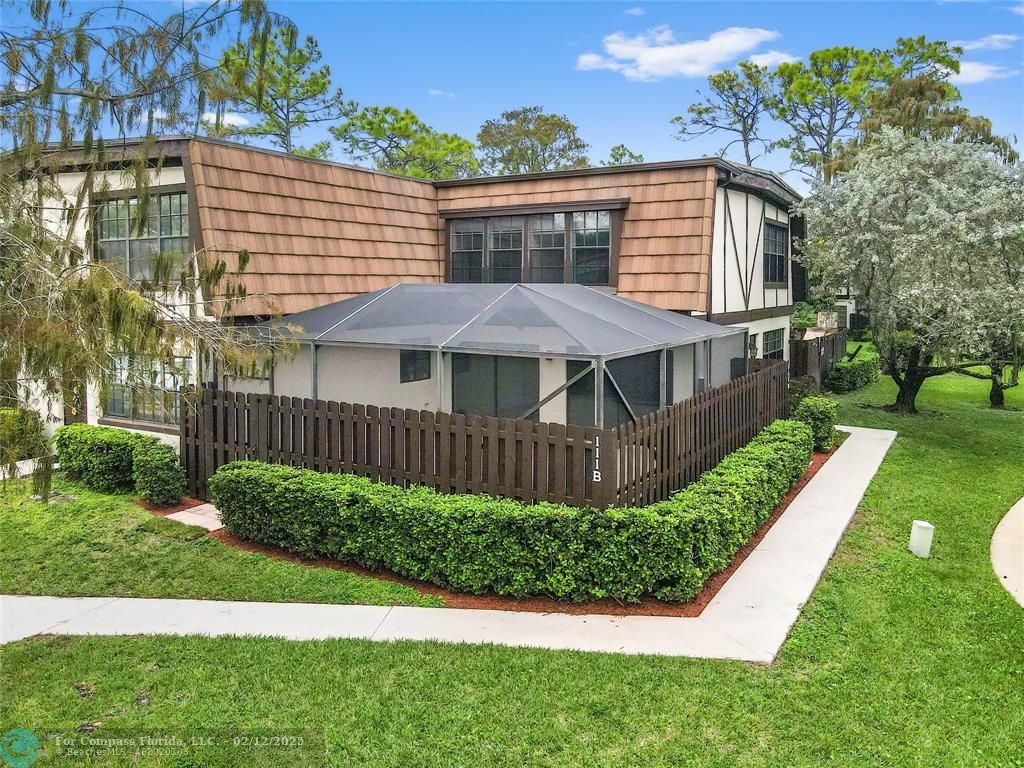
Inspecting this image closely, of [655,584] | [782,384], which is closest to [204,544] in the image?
[655,584]

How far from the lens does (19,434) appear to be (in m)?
4.68

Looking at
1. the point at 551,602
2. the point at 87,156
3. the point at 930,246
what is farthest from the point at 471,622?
the point at 930,246

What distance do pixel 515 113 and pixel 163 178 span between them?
109ft

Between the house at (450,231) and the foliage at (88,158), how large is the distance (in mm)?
Result: 3360

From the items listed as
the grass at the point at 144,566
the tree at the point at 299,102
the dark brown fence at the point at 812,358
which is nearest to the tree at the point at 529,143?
the tree at the point at 299,102

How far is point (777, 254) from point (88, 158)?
1440 centimetres

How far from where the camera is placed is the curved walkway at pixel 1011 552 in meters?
7.14

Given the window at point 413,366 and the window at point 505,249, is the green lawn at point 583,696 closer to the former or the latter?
the window at point 413,366

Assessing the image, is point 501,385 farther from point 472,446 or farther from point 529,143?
point 529,143

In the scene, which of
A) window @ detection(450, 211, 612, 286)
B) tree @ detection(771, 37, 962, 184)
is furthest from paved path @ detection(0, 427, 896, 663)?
tree @ detection(771, 37, 962, 184)

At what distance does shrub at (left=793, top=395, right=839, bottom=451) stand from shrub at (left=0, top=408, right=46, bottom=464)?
1117 centimetres

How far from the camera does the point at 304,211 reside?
11555 millimetres

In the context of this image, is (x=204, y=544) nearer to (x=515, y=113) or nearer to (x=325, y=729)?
(x=325, y=729)

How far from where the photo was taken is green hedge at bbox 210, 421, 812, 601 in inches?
260
